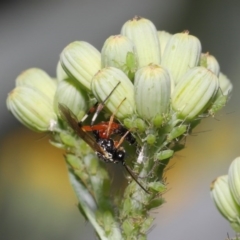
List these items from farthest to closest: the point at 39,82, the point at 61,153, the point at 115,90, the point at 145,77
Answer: the point at 61,153 → the point at 39,82 → the point at 115,90 → the point at 145,77

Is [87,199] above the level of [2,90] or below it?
above

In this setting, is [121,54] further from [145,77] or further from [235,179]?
[235,179]

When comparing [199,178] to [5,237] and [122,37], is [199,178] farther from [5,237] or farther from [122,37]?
[122,37]

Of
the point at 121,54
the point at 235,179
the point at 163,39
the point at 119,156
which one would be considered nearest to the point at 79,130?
the point at 119,156

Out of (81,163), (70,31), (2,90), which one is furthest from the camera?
(70,31)

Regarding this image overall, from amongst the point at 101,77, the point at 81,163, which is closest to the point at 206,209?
the point at 81,163
